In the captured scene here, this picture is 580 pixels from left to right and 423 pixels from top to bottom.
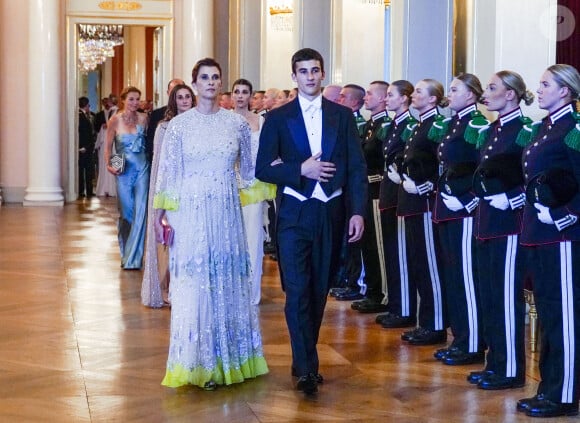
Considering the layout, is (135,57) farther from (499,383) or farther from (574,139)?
(574,139)

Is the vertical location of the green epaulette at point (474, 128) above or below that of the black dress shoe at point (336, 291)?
above

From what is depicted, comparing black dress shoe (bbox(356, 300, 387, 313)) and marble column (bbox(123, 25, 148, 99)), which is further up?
marble column (bbox(123, 25, 148, 99))

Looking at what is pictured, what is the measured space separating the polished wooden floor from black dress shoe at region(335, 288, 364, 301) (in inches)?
3.3

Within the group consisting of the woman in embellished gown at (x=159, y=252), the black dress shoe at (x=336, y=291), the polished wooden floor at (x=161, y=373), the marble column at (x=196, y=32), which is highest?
the marble column at (x=196, y=32)

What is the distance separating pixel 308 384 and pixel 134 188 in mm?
4919

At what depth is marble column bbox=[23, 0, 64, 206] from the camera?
1709cm

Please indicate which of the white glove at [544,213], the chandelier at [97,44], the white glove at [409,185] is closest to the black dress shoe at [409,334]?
the white glove at [409,185]

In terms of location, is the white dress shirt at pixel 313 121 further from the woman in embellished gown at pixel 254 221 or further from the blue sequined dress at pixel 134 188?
the blue sequined dress at pixel 134 188

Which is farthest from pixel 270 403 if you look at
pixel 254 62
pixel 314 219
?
pixel 254 62

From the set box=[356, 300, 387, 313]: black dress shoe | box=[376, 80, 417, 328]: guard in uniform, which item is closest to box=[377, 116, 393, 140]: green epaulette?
box=[376, 80, 417, 328]: guard in uniform

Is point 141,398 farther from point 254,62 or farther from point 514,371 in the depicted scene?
point 254,62

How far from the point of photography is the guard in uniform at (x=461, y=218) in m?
6.11

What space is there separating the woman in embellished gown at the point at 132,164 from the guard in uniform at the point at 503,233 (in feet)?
15.9

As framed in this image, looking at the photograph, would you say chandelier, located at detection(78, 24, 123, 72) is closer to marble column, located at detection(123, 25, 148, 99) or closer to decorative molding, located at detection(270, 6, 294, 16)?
marble column, located at detection(123, 25, 148, 99)
